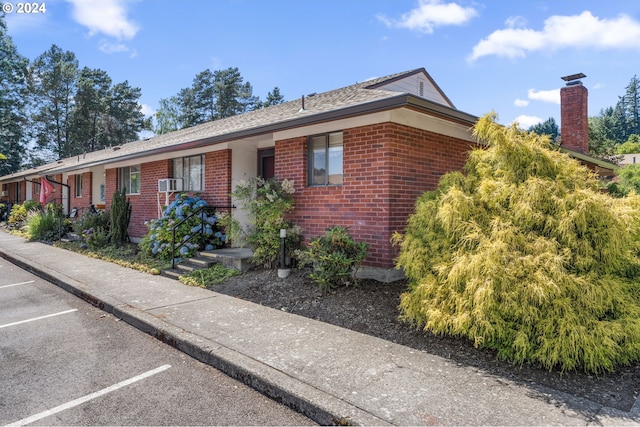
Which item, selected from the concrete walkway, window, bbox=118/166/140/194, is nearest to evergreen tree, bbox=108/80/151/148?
window, bbox=118/166/140/194

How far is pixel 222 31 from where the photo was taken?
32.0 feet

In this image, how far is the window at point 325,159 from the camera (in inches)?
270

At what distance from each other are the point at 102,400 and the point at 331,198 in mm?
4603

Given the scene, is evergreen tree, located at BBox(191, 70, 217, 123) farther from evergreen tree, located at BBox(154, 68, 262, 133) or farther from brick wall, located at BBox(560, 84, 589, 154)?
brick wall, located at BBox(560, 84, 589, 154)

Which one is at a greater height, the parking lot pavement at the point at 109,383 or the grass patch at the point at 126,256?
the grass patch at the point at 126,256

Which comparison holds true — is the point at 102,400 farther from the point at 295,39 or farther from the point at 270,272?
the point at 295,39

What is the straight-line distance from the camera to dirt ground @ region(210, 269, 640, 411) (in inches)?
120

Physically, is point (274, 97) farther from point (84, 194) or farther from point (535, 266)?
point (535, 266)

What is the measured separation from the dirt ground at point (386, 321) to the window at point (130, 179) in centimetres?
751

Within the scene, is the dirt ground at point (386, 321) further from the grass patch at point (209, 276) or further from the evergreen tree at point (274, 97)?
the evergreen tree at point (274, 97)

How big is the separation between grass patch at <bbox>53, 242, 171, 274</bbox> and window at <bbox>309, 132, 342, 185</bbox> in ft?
12.7

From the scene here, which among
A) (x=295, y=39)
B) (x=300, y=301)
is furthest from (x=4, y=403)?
(x=295, y=39)

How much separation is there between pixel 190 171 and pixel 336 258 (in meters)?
6.56

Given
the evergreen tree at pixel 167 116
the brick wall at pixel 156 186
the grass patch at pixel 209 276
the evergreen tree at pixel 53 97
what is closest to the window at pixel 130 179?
the brick wall at pixel 156 186
